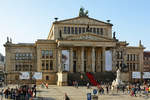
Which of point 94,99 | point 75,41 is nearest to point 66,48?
point 75,41

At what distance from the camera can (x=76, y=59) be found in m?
68.8

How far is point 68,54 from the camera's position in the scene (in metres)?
65.5

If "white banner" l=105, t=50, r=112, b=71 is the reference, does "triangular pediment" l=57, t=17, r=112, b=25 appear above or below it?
above

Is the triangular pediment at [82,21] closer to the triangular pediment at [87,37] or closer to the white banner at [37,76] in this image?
the triangular pediment at [87,37]

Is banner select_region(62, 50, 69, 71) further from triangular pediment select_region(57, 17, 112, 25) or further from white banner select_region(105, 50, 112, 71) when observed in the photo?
white banner select_region(105, 50, 112, 71)

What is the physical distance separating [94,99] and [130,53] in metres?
55.4

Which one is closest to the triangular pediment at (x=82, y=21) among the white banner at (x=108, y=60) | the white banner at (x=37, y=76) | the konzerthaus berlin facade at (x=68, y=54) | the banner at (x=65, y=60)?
the konzerthaus berlin facade at (x=68, y=54)

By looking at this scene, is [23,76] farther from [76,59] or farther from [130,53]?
[130,53]

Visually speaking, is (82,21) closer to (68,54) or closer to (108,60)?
(68,54)

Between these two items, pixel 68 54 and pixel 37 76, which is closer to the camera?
pixel 37 76

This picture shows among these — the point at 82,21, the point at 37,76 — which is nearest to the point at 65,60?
the point at 37,76

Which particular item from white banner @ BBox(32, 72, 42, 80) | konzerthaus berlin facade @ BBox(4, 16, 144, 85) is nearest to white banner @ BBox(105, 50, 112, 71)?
konzerthaus berlin facade @ BBox(4, 16, 144, 85)

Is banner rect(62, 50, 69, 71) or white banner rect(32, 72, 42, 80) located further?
banner rect(62, 50, 69, 71)

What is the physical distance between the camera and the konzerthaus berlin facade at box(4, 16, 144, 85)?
6544cm
